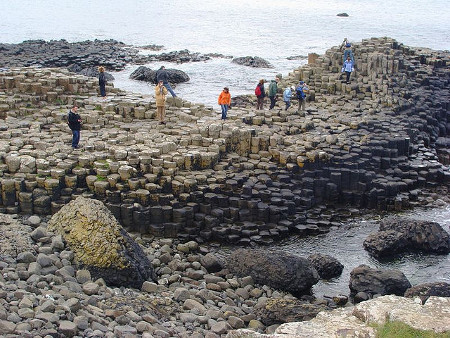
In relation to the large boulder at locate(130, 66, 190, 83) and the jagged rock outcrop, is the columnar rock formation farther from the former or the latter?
the large boulder at locate(130, 66, 190, 83)

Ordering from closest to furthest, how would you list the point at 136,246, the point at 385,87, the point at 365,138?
the point at 136,246
the point at 365,138
the point at 385,87

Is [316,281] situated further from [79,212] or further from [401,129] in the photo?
[401,129]

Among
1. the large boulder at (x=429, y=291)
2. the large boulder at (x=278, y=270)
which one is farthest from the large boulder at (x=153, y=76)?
the large boulder at (x=429, y=291)

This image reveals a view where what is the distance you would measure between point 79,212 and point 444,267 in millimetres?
11014

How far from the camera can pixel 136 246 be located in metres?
16.1

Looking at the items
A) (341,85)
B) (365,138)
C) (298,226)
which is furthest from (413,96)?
(298,226)

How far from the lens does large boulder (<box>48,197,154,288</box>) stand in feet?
48.5

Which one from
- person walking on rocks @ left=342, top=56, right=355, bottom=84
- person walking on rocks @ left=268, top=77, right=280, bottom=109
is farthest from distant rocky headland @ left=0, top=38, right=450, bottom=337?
person walking on rocks @ left=268, top=77, right=280, bottom=109

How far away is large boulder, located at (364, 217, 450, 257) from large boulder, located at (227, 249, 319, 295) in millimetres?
3083

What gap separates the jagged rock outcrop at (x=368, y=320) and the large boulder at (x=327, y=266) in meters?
4.98

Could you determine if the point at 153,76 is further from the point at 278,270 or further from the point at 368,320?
the point at 368,320

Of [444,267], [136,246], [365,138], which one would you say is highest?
[365,138]

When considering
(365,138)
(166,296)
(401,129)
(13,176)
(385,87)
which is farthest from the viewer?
(385,87)

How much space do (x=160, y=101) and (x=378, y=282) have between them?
1168cm
